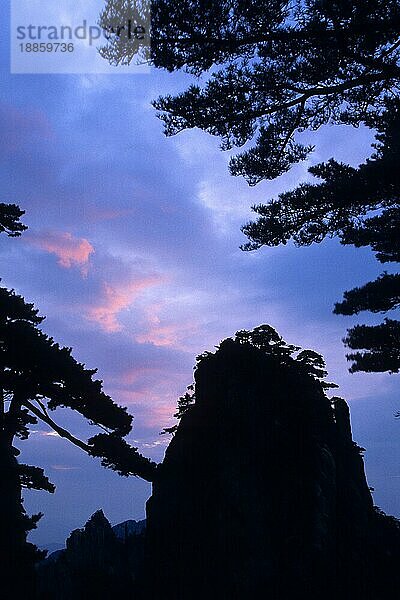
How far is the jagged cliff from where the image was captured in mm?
14984

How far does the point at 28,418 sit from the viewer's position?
15.7 metres

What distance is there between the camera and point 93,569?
65.7 feet

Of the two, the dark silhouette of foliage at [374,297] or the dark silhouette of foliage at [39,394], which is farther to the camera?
the dark silhouette of foliage at [374,297]

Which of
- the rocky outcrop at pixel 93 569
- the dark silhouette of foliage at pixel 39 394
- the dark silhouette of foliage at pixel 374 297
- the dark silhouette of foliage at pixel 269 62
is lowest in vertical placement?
the rocky outcrop at pixel 93 569

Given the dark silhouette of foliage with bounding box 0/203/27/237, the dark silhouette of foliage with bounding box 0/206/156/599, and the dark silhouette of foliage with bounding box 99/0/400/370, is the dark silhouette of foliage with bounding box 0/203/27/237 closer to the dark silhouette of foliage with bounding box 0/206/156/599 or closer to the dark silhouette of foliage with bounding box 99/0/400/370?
the dark silhouette of foliage with bounding box 0/206/156/599

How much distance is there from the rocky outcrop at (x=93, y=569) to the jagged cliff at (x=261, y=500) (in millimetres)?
2164

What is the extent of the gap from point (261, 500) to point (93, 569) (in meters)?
8.39

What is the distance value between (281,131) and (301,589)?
12.4m

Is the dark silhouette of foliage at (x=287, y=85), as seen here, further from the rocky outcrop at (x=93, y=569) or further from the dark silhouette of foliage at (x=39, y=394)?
the rocky outcrop at (x=93, y=569)

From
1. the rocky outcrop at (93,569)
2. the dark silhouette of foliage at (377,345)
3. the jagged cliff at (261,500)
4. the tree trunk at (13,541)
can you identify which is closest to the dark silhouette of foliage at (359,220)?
the dark silhouette of foliage at (377,345)

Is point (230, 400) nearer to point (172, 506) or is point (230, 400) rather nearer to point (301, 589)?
point (172, 506)

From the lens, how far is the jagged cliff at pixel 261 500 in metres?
15.0

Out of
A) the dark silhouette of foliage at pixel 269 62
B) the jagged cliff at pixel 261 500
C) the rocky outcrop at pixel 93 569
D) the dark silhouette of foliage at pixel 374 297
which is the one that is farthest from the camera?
the rocky outcrop at pixel 93 569

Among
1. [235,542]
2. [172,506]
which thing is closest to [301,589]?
[235,542]
